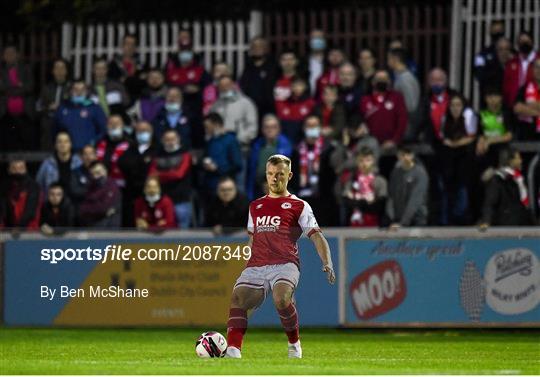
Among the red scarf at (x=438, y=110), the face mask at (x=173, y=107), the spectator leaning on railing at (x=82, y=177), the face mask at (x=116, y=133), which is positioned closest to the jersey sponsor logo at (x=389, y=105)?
the red scarf at (x=438, y=110)

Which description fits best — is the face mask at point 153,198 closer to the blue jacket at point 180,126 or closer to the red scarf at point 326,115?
the blue jacket at point 180,126

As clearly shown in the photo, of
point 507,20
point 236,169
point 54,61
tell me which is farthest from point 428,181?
point 54,61

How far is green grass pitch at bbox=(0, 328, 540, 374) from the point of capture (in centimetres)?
1477

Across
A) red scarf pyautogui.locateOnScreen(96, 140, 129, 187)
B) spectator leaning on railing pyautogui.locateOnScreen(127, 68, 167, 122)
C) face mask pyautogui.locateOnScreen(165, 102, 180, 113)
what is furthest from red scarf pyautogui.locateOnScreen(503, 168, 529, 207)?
spectator leaning on railing pyautogui.locateOnScreen(127, 68, 167, 122)

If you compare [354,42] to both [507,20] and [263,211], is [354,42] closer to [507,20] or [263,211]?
[507,20]

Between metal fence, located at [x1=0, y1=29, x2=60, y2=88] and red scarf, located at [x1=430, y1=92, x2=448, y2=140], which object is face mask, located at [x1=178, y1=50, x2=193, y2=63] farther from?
red scarf, located at [x1=430, y1=92, x2=448, y2=140]

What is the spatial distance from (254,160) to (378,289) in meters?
3.89

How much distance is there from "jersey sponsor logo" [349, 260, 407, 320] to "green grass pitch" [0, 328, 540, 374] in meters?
0.34

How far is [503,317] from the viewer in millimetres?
21281

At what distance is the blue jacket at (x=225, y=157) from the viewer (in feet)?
81.3

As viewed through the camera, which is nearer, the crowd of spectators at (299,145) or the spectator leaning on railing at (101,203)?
the crowd of spectators at (299,145)

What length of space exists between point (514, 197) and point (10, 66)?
8906 mm

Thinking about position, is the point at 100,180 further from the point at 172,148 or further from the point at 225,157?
the point at 225,157

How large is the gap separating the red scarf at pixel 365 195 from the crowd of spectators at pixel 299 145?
0.02 metres
